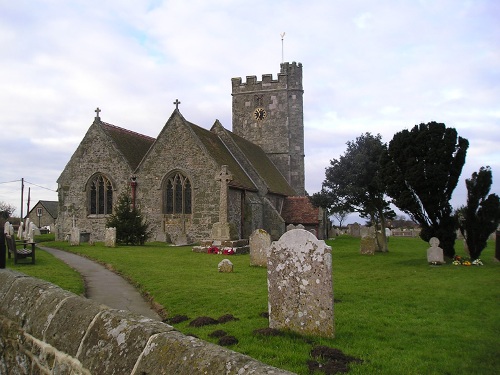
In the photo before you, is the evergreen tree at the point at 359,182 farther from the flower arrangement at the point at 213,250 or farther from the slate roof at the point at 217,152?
the flower arrangement at the point at 213,250

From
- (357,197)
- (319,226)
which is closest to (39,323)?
(357,197)

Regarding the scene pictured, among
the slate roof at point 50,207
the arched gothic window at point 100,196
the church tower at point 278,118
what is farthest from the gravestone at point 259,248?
the slate roof at point 50,207

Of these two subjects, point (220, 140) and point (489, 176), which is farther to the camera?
point (220, 140)

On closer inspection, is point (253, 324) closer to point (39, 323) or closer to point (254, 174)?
point (39, 323)

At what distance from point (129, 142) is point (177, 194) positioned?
276 inches

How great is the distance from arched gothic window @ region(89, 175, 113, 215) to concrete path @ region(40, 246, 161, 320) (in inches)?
505

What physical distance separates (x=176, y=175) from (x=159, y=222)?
2967mm

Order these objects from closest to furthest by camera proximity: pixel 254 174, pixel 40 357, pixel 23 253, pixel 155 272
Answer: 1. pixel 40 357
2. pixel 155 272
3. pixel 23 253
4. pixel 254 174

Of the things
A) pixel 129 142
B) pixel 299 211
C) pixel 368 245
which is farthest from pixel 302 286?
pixel 129 142

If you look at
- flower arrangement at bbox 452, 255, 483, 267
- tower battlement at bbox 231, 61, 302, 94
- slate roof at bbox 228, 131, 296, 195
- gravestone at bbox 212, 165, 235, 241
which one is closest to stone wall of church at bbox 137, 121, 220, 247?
gravestone at bbox 212, 165, 235, 241

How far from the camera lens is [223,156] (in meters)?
27.5

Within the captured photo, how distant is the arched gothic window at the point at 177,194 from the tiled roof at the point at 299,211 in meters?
8.50

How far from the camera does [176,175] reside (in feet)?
84.5

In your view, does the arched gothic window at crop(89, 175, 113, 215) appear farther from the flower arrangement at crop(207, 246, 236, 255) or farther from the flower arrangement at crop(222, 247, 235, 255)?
the flower arrangement at crop(222, 247, 235, 255)
